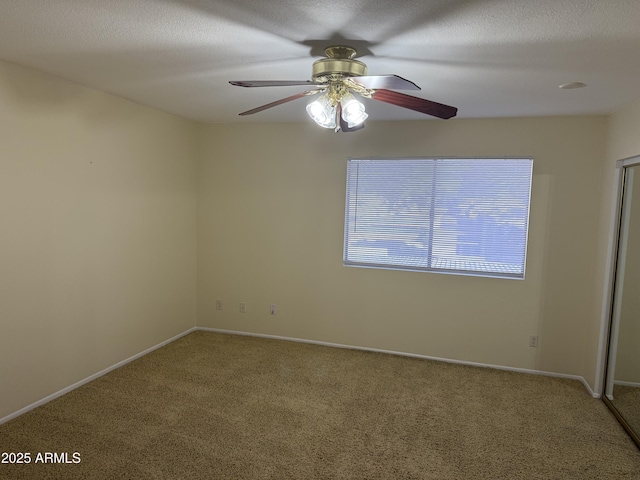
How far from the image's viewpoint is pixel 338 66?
210 cm

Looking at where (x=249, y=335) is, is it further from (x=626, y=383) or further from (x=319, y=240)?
(x=626, y=383)

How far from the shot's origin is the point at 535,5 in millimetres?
1660

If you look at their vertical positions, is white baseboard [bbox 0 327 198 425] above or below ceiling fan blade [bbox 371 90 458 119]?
below

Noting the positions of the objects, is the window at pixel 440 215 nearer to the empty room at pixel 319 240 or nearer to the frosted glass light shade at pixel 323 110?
the empty room at pixel 319 240

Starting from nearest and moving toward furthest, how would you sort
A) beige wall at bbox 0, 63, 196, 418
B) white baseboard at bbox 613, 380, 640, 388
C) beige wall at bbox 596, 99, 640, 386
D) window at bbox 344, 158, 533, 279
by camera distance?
beige wall at bbox 0, 63, 196, 418 → white baseboard at bbox 613, 380, 640, 388 → beige wall at bbox 596, 99, 640, 386 → window at bbox 344, 158, 533, 279

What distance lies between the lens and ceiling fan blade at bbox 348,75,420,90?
1837 millimetres

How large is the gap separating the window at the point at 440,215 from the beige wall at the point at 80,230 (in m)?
1.94

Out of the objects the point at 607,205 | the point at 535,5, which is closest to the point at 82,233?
the point at 535,5

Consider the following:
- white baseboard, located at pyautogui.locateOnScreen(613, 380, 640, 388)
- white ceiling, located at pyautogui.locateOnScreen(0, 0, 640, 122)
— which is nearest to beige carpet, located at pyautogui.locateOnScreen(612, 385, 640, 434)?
white baseboard, located at pyautogui.locateOnScreen(613, 380, 640, 388)

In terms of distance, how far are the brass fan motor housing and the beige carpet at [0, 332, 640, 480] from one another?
2.22 metres

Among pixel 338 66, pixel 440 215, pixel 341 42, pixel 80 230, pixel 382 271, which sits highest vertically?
pixel 341 42

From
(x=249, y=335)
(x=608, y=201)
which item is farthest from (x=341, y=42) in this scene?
(x=249, y=335)

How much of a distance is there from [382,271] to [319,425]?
1.82 m

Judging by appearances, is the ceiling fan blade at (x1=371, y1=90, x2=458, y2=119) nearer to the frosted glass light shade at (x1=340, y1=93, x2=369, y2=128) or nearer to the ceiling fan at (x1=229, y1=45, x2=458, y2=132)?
the ceiling fan at (x1=229, y1=45, x2=458, y2=132)
